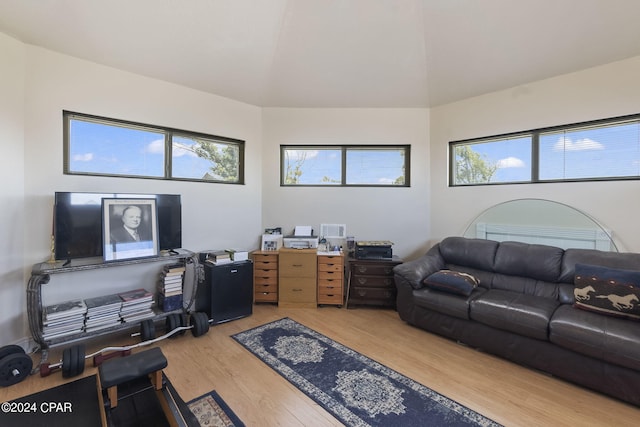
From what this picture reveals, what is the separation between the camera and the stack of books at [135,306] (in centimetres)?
253

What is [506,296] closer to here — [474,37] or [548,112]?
[548,112]

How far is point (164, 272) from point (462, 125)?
14.0 feet

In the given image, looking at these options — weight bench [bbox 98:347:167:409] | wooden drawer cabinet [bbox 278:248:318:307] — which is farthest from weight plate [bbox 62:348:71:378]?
wooden drawer cabinet [bbox 278:248:318:307]

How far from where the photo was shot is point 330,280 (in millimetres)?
3494

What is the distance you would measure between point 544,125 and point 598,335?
234cm

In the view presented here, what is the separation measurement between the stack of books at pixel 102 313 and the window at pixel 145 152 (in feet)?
4.30

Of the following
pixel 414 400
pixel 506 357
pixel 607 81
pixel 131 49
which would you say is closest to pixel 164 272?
pixel 131 49

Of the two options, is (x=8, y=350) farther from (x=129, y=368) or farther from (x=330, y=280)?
(x=330, y=280)

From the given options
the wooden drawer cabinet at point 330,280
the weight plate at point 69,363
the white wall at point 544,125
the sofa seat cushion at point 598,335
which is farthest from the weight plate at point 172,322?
the white wall at point 544,125

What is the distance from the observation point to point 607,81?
2701mm

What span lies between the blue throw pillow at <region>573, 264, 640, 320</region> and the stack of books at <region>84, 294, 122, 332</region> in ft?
13.7

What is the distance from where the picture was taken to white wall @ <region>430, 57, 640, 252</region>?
2641 mm

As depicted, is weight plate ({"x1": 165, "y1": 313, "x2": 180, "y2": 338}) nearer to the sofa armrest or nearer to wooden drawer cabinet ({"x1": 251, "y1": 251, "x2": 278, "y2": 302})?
wooden drawer cabinet ({"x1": 251, "y1": 251, "x2": 278, "y2": 302})

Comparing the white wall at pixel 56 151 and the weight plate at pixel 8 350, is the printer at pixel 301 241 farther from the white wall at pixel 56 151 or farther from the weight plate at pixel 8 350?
the weight plate at pixel 8 350
